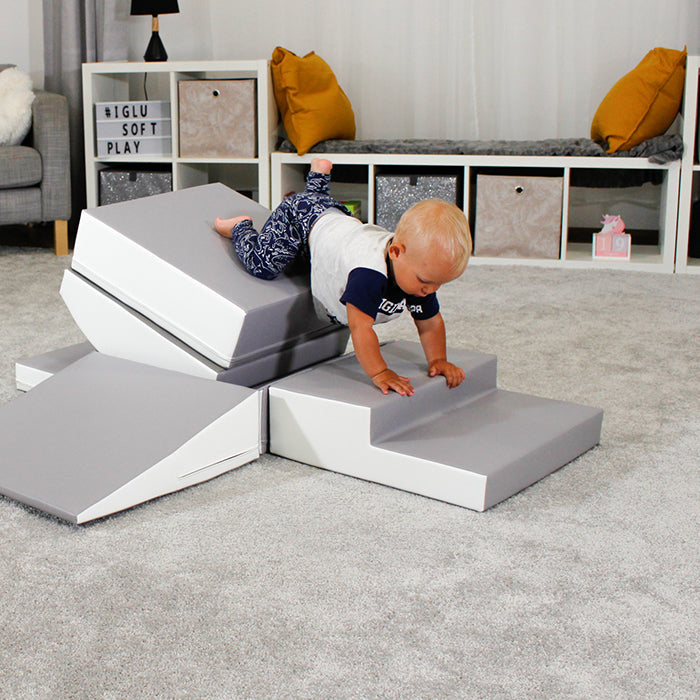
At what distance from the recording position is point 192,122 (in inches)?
125

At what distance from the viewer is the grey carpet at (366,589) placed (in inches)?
32.9

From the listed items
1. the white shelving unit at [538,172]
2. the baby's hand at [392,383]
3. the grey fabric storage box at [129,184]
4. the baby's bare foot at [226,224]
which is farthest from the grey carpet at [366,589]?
the grey fabric storage box at [129,184]

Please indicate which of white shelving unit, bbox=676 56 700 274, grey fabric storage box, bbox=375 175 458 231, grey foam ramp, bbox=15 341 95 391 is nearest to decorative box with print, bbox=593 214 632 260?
white shelving unit, bbox=676 56 700 274

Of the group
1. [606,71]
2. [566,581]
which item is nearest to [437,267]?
[566,581]

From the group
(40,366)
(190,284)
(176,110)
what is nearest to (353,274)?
(190,284)

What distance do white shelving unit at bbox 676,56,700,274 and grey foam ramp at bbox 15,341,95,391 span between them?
198 cm

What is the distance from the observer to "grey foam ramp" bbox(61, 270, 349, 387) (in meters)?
1.43

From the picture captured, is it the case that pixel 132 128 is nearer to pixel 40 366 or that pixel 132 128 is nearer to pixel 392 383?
pixel 40 366

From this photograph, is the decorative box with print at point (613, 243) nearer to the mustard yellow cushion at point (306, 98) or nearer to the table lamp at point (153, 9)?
the mustard yellow cushion at point (306, 98)

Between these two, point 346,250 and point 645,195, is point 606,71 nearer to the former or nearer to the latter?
point 645,195

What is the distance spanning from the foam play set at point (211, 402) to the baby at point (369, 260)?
0.04 metres

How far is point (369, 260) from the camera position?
137cm

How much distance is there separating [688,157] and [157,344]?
201 cm

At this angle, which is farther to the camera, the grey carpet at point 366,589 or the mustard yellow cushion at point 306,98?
the mustard yellow cushion at point 306,98
